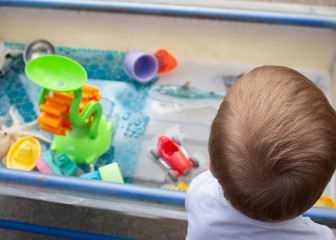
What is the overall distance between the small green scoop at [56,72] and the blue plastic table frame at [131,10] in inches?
8.4

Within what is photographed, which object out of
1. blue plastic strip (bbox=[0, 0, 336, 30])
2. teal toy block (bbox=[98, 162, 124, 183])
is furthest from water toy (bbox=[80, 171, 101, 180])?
blue plastic strip (bbox=[0, 0, 336, 30])

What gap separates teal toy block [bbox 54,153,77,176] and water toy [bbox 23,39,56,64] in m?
0.40

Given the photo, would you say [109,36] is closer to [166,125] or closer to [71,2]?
[71,2]

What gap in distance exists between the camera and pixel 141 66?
1.26m

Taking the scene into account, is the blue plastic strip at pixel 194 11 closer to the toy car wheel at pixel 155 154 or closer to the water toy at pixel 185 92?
the water toy at pixel 185 92

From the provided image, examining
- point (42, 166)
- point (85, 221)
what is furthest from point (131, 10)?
point (85, 221)

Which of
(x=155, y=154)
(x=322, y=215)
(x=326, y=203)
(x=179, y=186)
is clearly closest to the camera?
(x=322, y=215)

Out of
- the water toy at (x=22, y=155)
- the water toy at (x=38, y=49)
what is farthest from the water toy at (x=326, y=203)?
the water toy at (x=38, y=49)

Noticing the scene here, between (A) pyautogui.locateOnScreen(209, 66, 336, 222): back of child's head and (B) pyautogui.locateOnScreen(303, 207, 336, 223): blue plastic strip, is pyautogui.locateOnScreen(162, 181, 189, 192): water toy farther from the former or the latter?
(A) pyautogui.locateOnScreen(209, 66, 336, 222): back of child's head

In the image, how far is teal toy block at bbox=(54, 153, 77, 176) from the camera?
40.3 inches

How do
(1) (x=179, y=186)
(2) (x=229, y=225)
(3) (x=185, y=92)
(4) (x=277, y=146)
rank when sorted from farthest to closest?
(3) (x=185, y=92)
(1) (x=179, y=186)
(2) (x=229, y=225)
(4) (x=277, y=146)

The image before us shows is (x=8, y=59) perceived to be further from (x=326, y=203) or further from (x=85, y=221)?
(x=326, y=203)

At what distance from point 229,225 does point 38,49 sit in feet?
3.11

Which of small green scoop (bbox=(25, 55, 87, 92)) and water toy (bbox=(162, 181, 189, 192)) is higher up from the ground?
small green scoop (bbox=(25, 55, 87, 92))
